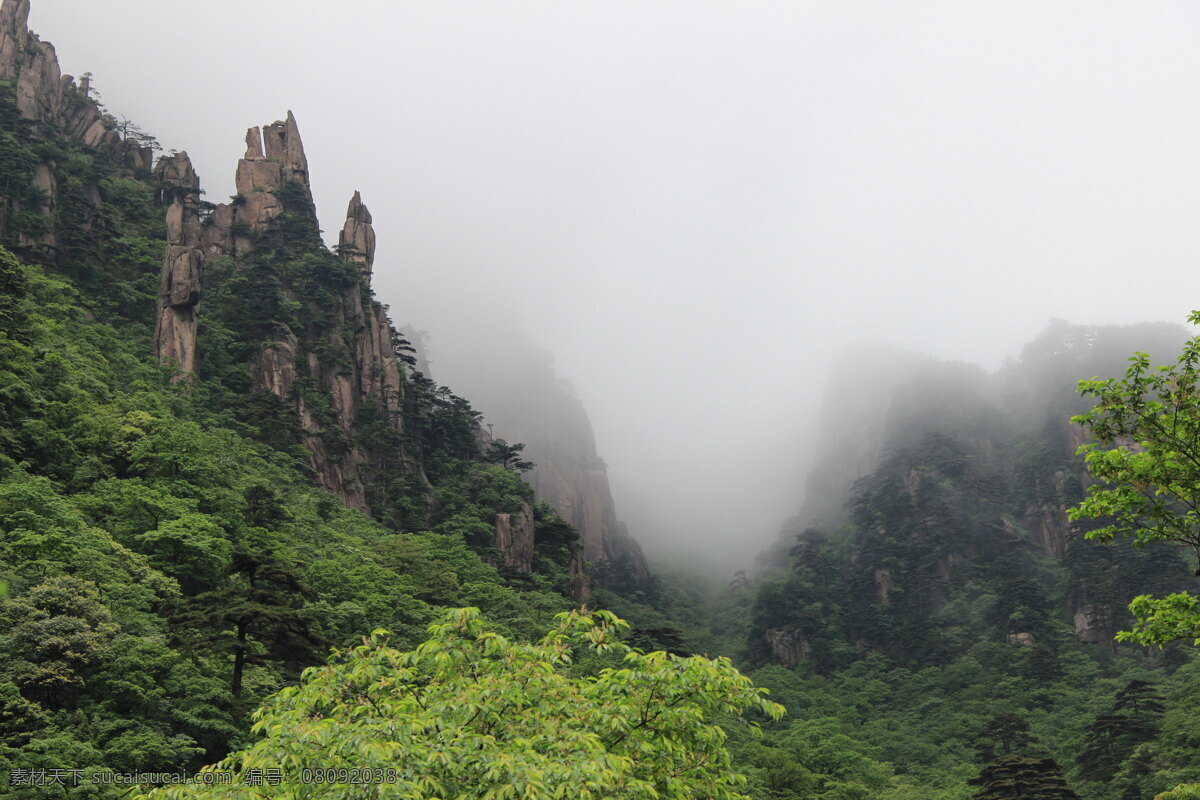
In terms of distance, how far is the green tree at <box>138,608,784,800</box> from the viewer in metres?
7.87

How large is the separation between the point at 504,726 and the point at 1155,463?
9.52 metres

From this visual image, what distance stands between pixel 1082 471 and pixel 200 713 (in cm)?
9255

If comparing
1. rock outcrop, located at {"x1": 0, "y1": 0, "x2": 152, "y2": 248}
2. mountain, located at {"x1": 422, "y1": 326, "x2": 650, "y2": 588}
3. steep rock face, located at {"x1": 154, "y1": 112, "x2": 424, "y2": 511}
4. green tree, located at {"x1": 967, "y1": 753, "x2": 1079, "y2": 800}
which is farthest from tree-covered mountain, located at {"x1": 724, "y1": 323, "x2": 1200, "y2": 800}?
rock outcrop, located at {"x1": 0, "y1": 0, "x2": 152, "y2": 248}

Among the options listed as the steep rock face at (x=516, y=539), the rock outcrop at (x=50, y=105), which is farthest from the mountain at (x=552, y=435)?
the rock outcrop at (x=50, y=105)

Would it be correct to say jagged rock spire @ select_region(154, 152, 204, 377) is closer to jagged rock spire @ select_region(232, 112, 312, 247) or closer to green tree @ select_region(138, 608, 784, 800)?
jagged rock spire @ select_region(232, 112, 312, 247)

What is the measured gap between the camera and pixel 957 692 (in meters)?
60.8

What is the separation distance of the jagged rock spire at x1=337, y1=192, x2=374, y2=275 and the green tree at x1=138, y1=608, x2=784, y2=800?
67.9 m

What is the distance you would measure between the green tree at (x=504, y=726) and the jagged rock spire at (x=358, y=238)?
6794 centimetres

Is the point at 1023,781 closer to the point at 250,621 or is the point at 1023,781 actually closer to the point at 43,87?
Result: the point at 250,621

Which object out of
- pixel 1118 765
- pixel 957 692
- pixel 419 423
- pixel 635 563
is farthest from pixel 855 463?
pixel 1118 765

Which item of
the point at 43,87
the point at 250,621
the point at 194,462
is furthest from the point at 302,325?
the point at 250,621

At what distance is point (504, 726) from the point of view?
9.12 metres

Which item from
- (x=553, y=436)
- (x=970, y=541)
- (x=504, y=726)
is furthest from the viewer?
(x=553, y=436)

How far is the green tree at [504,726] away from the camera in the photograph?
7.87m
